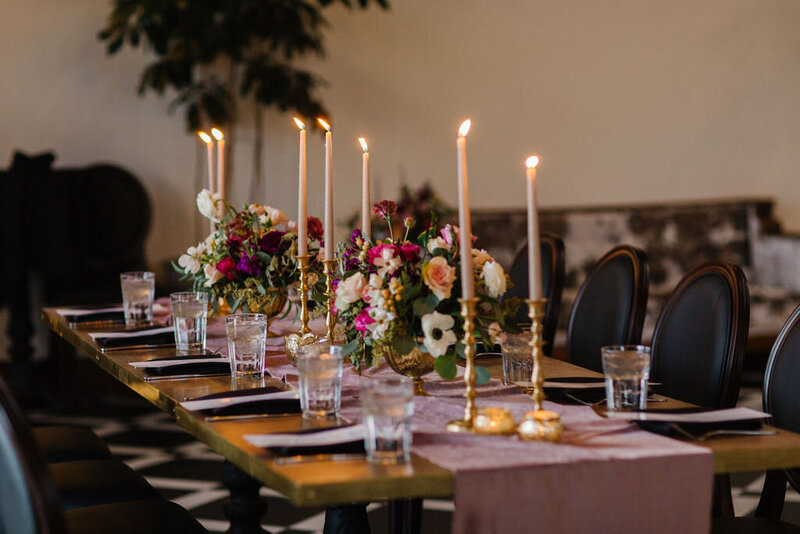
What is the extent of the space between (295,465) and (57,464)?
3.51 feet

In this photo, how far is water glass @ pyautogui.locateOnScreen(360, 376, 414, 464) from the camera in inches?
52.7

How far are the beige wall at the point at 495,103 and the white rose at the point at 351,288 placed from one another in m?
3.77

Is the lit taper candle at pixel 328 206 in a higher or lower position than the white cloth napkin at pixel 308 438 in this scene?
higher

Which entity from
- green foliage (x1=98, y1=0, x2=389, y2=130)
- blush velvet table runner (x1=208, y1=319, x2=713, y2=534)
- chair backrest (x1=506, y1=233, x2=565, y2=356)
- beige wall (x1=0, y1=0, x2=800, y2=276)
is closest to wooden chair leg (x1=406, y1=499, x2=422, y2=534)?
chair backrest (x1=506, y1=233, x2=565, y2=356)

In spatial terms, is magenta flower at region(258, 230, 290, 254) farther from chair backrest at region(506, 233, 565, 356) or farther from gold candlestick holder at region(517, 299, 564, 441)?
gold candlestick holder at region(517, 299, 564, 441)

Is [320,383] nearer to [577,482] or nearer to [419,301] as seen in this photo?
[419,301]

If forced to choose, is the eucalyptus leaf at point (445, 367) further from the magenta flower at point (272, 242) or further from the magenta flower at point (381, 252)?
the magenta flower at point (272, 242)

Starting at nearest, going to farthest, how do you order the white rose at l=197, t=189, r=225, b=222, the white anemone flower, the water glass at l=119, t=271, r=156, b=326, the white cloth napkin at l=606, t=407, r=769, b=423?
the white cloth napkin at l=606, t=407, r=769, b=423, the white anemone flower, the white rose at l=197, t=189, r=225, b=222, the water glass at l=119, t=271, r=156, b=326

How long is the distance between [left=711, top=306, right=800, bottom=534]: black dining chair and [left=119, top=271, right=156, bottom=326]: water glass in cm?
164

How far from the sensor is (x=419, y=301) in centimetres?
173

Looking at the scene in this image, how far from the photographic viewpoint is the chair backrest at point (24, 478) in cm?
121

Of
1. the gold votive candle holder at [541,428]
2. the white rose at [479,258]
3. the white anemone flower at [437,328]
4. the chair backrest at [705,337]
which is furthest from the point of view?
the chair backrest at [705,337]

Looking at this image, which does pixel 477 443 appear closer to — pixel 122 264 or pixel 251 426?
→ pixel 251 426

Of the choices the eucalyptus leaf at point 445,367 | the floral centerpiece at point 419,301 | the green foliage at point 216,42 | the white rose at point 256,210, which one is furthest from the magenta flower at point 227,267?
the green foliage at point 216,42
